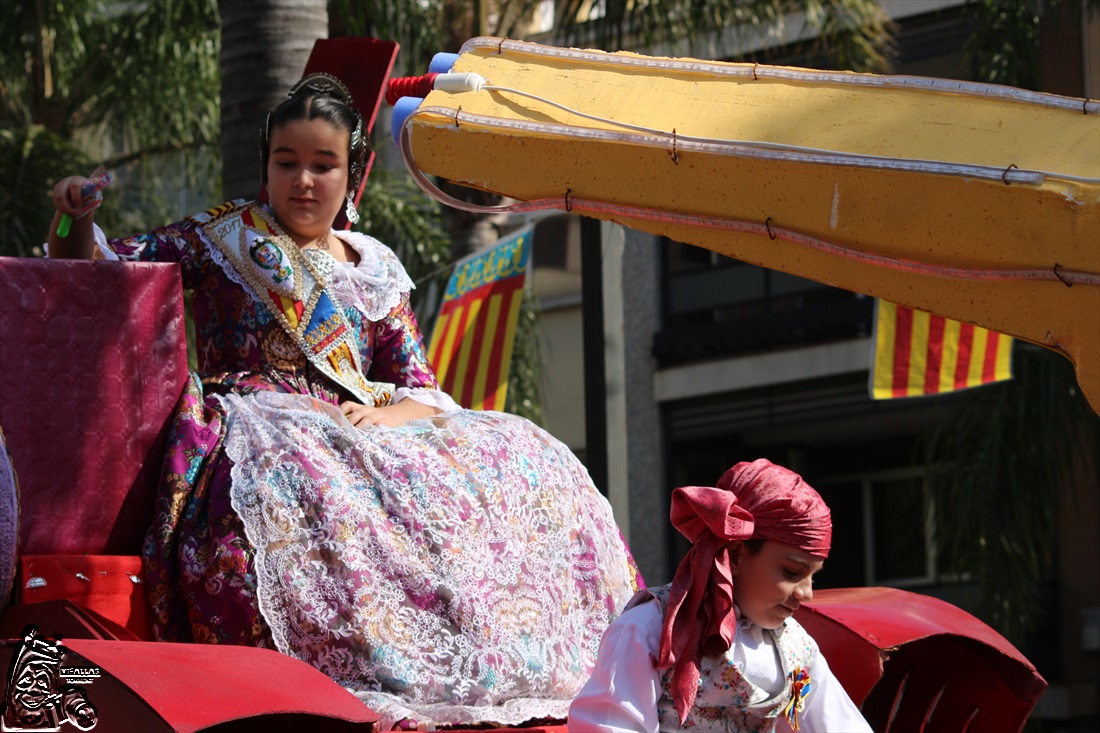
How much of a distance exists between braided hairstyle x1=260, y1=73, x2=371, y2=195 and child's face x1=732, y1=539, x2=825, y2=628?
1.77m

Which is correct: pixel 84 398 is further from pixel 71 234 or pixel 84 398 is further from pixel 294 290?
pixel 294 290

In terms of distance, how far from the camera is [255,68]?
6.80m

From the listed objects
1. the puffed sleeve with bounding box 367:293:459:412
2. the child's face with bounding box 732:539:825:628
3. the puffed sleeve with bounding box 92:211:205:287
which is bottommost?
the child's face with bounding box 732:539:825:628

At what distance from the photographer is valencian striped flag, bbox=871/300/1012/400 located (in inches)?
376

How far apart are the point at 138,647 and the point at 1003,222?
5.19ft

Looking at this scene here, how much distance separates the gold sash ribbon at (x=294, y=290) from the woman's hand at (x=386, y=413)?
10cm

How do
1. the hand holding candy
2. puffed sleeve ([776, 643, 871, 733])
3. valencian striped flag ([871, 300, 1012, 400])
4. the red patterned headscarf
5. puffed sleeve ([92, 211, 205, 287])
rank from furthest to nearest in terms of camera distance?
valencian striped flag ([871, 300, 1012, 400]) < puffed sleeve ([92, 211, 205, 287]) < the hand holding candy < puffed sleeve ([776, 643, 871, 733]) < the red patterned headscarf

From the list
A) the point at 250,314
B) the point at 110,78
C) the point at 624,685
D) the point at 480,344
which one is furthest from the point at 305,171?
the point at 110,78

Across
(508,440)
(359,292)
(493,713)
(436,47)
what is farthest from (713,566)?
(436,47)

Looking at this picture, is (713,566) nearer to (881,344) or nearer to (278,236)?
(278,236)

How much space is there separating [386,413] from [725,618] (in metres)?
1.31

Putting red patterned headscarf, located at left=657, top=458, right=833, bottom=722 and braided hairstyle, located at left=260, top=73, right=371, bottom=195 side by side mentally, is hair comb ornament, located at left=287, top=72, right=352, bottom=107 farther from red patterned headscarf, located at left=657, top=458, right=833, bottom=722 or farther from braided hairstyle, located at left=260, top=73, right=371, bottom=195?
red patterned headscarf, located at left=657, top=458, right=833, bottom=722

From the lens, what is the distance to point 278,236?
4355mm

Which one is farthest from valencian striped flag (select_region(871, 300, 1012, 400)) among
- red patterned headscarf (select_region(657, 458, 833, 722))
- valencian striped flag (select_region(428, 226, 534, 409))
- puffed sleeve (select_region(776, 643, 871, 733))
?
red patterned headscarf (select_region(657, 458, 833, 722))
